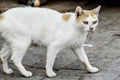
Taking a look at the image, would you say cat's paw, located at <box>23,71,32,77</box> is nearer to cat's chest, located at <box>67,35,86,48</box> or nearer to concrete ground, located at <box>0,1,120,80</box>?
concrete ground, located at <box>0,1,120,80</box>

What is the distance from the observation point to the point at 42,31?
16.0 feet

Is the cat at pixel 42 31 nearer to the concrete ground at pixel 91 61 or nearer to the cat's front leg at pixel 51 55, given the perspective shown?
the cat's front leg at pixel 51 55

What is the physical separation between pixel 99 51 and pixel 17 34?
1.64 meters

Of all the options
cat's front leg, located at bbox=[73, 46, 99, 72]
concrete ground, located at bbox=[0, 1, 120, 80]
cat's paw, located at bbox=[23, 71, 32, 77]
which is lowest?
concrete ground, located at bbox=[0, 1, 120, 80]

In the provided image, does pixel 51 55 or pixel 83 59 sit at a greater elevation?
pixel 51 55

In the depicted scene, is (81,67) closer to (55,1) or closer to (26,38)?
(26,38)

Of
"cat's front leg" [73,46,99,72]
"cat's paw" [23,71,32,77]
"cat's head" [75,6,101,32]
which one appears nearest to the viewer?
"cat's head" [75,6,101,32]

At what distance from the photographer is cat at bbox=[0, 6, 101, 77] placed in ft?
15.7

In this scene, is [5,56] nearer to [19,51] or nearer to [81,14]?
[19,51]

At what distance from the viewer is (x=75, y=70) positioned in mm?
5203

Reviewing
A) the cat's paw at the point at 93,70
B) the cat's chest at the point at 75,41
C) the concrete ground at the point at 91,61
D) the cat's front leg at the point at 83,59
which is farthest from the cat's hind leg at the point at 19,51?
the cat's paw at the point at 93,70

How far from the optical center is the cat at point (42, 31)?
479cm

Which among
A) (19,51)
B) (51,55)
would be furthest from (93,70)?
(19,51)

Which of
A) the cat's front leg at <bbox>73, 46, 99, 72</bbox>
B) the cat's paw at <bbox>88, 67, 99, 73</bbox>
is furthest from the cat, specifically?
the cat's paw at <bbox>88, 67, 99, 73</bbox>
